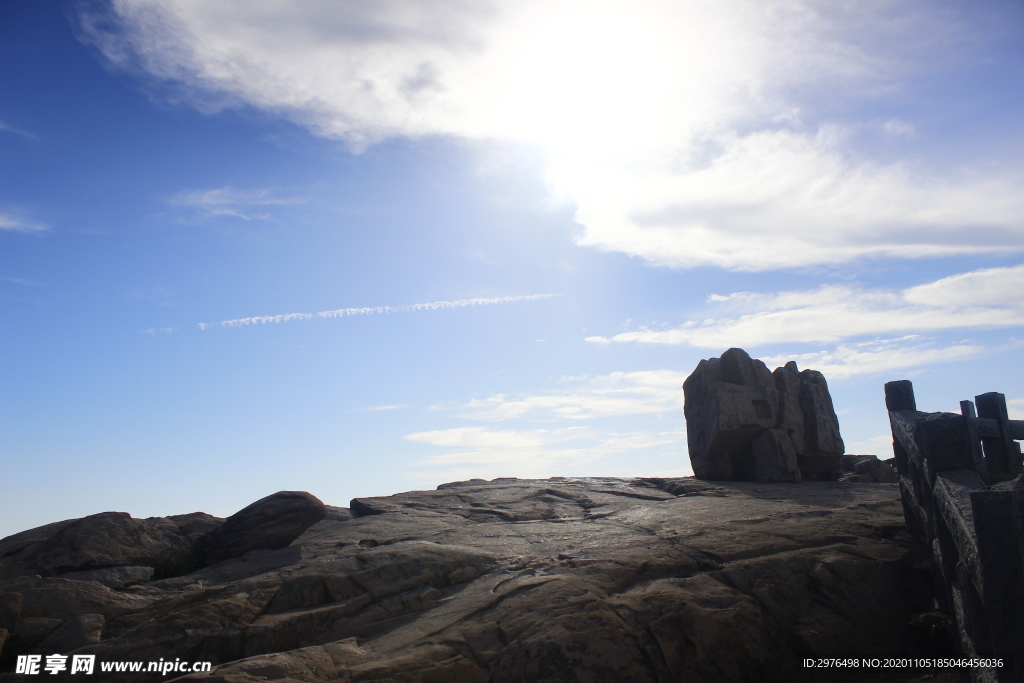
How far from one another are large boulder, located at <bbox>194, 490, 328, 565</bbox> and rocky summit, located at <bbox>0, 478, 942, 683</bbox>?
1.0 inches

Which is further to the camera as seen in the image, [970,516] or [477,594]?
[477,594]

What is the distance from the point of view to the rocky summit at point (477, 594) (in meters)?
6.22

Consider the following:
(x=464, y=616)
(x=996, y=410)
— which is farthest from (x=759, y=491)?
(x=464, y=616)

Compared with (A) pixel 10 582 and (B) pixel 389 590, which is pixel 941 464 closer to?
(B) pixel 389 590

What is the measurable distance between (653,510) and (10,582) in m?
9.08

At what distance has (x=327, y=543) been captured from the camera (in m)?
9.38

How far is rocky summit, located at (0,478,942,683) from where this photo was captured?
6.22 m

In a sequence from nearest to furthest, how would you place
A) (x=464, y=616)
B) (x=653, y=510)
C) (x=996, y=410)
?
(x=464, y=616), (x=996, y=410), (x=653, y=510)

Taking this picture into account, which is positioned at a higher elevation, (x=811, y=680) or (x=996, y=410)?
(x=996, y=410)

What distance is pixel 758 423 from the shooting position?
14.9 m

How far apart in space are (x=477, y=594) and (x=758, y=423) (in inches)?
385

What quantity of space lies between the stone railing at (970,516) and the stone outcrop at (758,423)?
5184mm
